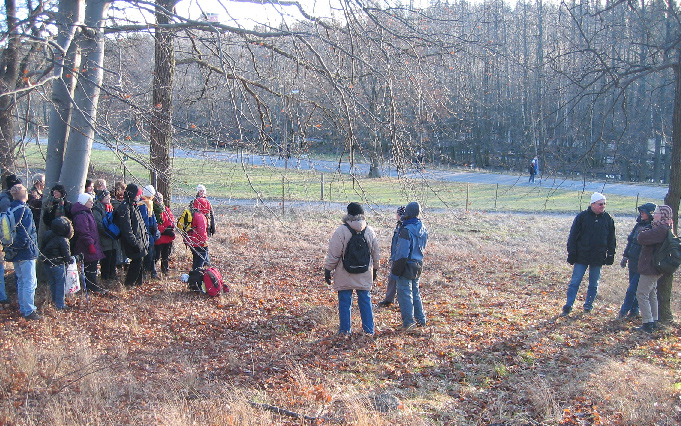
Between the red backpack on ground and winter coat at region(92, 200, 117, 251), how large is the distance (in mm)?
1386

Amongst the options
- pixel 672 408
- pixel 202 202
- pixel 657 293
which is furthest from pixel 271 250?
pixel 672 408

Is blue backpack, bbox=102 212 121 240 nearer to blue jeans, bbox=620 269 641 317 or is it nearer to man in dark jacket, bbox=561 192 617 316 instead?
man in dark jacket, bbox=561 192 617 316

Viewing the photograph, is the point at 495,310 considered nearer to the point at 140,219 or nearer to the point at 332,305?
the point at 332,305

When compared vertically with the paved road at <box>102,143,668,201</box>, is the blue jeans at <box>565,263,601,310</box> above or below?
below

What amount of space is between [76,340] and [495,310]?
6438 millimetres

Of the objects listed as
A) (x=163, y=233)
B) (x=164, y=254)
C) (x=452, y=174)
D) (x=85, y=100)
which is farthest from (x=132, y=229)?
(x=452, y=174)

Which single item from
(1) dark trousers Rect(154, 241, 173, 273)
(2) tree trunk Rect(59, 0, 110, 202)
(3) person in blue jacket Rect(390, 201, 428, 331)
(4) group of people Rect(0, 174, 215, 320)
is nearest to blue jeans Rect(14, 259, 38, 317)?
(4) group of people Rect(0, 174, 215, 320)

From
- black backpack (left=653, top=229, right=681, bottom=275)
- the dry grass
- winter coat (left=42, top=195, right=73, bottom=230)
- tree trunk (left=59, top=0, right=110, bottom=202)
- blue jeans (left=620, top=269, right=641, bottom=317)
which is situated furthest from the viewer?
blue jeans (left=620, top=269, right=641, bottom=317)

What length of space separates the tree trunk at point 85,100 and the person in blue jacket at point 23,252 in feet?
2.73

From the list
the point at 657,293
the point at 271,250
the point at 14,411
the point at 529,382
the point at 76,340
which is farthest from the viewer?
the point at 271,250

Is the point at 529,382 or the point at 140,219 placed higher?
the point at 140,219

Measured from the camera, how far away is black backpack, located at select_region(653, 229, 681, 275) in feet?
24.2

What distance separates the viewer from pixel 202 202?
354 inches

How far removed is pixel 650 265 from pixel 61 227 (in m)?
8.38
